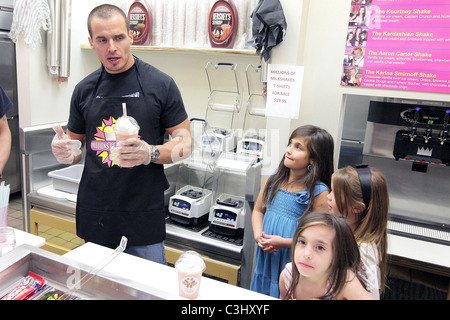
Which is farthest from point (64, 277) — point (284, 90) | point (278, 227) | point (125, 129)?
point (284, 90)

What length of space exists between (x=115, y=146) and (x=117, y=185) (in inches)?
6.8

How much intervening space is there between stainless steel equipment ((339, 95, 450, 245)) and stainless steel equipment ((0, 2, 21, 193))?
134 inches

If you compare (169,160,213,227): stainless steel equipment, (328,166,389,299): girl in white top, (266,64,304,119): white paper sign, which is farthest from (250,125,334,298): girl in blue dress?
(169,160,213,227): stainless steel equipment

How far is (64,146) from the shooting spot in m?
1.51

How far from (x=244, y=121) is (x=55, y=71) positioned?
1622 mm

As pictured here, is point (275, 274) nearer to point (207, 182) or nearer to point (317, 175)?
point (317, 175)

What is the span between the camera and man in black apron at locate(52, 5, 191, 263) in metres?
1.55

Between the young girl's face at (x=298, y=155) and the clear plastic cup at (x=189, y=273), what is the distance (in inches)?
35.5

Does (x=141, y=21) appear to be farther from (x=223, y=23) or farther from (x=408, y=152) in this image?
(x=408, y=152)

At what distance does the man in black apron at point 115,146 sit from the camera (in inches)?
61.2

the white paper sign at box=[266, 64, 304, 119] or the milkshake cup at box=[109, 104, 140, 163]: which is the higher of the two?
the white paper sign at box=[266, 64, 304, 119]

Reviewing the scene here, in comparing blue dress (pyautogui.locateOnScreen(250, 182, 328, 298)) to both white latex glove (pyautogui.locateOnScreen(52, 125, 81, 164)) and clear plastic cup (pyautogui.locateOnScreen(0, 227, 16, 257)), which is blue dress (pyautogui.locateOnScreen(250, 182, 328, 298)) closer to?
white latex glove (pyautogui.locateOnScreen(52, 125, 81, 164))

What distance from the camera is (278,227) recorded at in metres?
1.76
